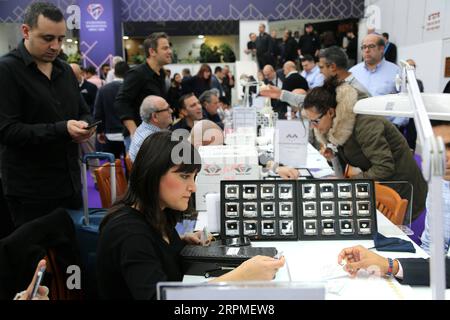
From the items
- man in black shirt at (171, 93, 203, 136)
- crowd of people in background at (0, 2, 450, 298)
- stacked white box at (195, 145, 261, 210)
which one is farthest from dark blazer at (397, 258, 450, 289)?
man in black shirt at (171, 93, 203, 136)

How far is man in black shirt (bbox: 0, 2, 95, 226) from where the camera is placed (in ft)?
6.81

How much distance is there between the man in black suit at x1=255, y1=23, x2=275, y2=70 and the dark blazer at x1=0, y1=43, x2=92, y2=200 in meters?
8.80

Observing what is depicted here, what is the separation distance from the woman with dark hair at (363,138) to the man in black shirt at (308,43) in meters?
8.39

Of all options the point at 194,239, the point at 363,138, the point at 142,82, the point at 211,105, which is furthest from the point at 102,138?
the point at 194,239

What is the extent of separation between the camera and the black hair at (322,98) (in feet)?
8.77

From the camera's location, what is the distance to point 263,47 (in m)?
10.7

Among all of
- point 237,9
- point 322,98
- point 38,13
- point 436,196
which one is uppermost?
point 237,9

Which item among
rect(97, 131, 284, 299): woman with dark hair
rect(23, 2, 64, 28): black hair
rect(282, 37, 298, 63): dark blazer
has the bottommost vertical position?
rect(97, 131, 284, 299): woman with dark hair

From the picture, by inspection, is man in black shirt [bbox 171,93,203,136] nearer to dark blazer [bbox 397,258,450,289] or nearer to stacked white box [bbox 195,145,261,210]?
stacked white box [bbox 195,145,261,210]

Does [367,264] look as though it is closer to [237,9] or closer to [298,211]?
[298,211]

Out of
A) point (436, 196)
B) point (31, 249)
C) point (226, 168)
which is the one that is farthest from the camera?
point (226, 168)

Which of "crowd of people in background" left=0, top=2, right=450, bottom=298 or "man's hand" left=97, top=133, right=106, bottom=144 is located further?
"man's hand" left=97, top=133, right=106, bottom=144

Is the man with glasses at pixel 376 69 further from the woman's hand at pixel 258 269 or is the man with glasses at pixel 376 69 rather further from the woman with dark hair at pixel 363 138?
the woman's hand at pixel 258 269

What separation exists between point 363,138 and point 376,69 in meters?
2.80
